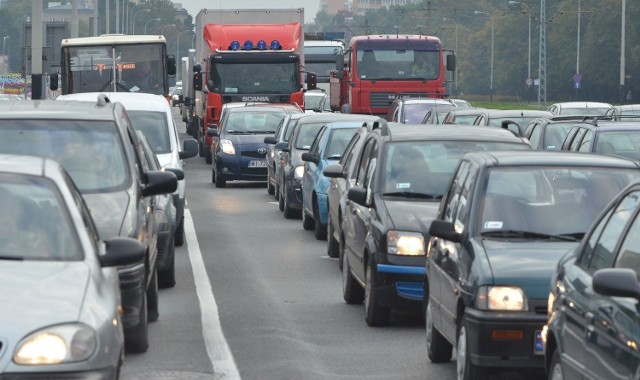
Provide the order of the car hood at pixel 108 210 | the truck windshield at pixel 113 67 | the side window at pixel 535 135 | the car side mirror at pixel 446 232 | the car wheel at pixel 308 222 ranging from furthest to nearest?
1. the truck windshield at pixel 113 67
2. the side window at pixel 535 135
3. the car wheel at pixel 308 222
4. the car hood at pixel 108 210
5. the car side mirror at pixel 446 232

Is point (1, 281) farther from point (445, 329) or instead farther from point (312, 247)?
point (312, 247)

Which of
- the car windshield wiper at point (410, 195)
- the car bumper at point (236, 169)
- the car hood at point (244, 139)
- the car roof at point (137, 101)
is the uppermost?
the car roof at point (137, 101)

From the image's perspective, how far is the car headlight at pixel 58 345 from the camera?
6863 mm

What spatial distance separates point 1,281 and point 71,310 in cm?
44

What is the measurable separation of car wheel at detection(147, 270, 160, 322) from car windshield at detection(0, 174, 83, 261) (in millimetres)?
4351

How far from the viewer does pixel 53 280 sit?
748 cm

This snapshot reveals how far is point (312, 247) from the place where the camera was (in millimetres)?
19812

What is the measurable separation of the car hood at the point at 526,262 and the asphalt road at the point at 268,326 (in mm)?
827

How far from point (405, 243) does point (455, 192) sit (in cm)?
160

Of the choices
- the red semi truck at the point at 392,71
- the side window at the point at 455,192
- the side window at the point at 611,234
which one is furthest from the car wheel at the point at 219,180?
the side window at the point at 611,234

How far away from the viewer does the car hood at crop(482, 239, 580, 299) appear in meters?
9.32

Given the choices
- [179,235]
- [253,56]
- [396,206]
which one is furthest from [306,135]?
[253,56]

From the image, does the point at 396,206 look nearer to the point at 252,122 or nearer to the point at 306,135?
the point at 306,135

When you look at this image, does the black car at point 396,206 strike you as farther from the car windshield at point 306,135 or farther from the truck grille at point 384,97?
the truck grille at point 384,97
